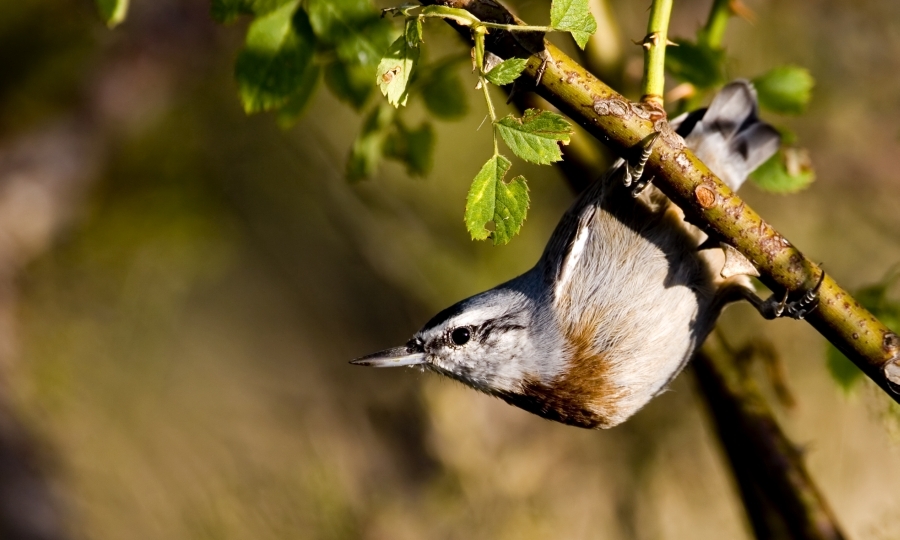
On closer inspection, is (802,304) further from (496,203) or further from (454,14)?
(454,14)

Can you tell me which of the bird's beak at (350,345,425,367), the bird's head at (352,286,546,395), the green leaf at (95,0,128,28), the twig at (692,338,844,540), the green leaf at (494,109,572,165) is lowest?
the twig at (692,338,844,540)

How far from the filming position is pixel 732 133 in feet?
6.02

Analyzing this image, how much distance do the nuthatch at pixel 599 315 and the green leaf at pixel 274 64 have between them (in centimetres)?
61

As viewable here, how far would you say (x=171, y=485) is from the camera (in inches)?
148

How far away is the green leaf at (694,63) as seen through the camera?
158 cm

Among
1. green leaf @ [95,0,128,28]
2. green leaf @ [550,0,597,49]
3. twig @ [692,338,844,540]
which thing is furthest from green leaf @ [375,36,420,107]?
twig @ [692,338,844,540]

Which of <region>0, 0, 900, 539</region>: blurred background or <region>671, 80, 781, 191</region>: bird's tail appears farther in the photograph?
<region>0, 0, 900, 539</region>: blurred background

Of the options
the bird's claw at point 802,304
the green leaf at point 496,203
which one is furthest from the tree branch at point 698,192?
the green leaf at point 496,203

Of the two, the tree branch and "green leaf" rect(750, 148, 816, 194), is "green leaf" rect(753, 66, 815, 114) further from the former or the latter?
the tree branch

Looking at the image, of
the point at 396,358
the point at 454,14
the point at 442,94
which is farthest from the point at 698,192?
the point at 396,358

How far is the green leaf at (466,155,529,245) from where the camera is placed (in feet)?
3.36

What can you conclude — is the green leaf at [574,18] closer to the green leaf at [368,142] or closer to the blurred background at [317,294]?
the green leaf at [368,142]

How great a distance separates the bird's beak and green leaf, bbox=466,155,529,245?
2.40 feet

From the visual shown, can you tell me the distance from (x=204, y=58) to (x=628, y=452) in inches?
109
